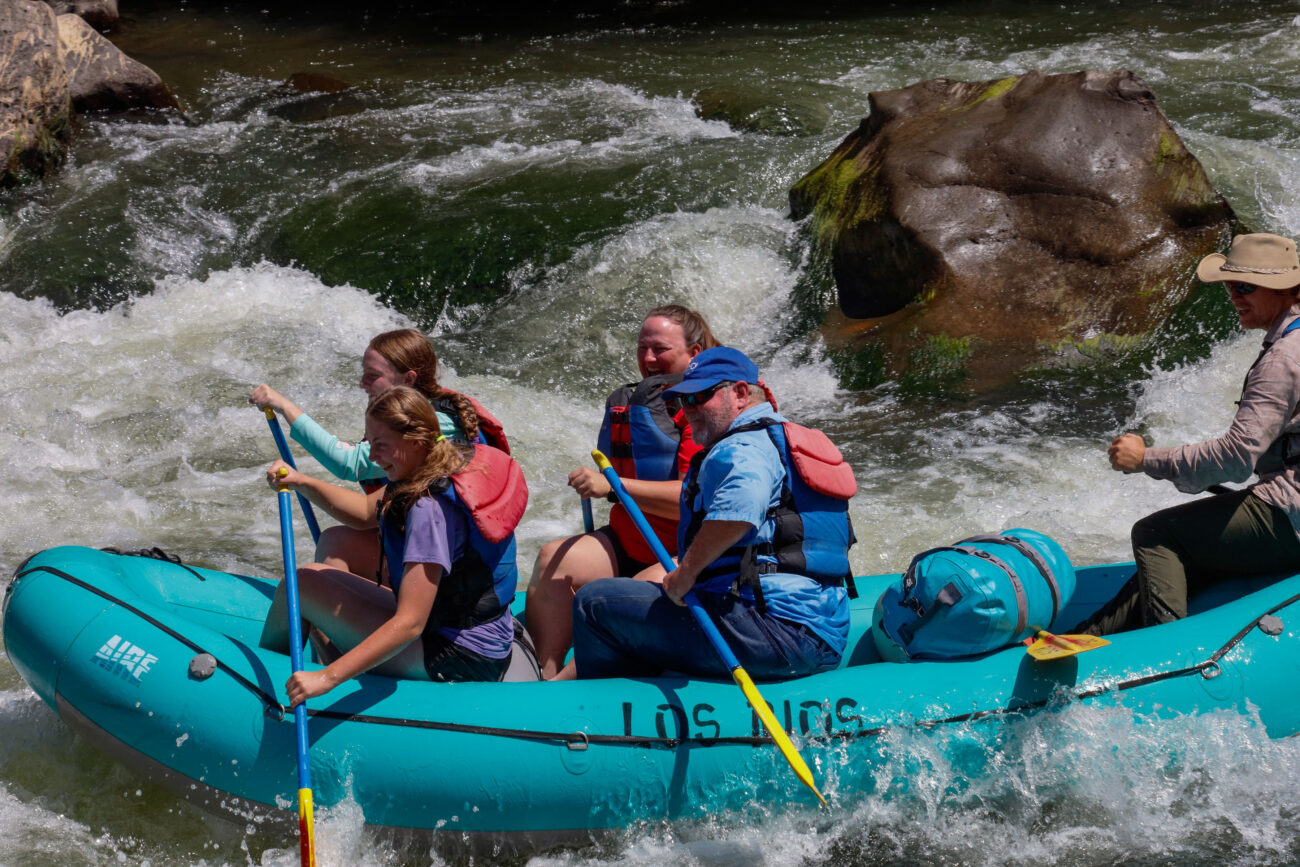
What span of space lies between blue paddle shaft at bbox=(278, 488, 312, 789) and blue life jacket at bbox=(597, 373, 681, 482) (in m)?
0.99

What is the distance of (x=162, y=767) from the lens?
3.55 meters

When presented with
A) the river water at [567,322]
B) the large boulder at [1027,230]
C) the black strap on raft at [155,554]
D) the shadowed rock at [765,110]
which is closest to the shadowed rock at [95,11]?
the river water at [567,322]

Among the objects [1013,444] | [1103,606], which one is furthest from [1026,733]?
[1013,444]

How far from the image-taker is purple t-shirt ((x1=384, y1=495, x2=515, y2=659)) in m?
3.14

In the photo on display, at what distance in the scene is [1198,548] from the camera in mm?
3615

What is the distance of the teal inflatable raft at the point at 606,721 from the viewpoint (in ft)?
10.9

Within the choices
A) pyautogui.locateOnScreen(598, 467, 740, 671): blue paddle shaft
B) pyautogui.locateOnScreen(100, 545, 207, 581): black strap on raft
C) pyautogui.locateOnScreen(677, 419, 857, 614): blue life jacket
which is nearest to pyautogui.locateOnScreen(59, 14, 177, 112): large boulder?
pyautogui.locateOnScreen(100, 545, 207, 581): black strap on raft

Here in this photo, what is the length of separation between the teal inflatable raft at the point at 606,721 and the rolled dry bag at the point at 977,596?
8 cm

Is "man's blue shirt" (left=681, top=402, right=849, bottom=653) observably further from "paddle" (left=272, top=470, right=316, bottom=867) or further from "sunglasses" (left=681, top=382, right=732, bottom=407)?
"paddle" (left=272, top=470, right=316, bottom=867)

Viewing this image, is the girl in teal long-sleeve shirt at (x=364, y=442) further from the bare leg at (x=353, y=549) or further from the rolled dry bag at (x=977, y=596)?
the rolled dry bag at (x=977, y=596)

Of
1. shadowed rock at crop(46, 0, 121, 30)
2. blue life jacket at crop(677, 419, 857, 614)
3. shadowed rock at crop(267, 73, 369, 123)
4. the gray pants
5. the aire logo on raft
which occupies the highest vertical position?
shadowed rock at crop(46, 0, 121, 30)

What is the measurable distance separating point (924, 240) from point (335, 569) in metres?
4.33

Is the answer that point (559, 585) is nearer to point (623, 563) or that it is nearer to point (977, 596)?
point (623, 563)

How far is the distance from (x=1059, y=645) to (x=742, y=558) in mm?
884
